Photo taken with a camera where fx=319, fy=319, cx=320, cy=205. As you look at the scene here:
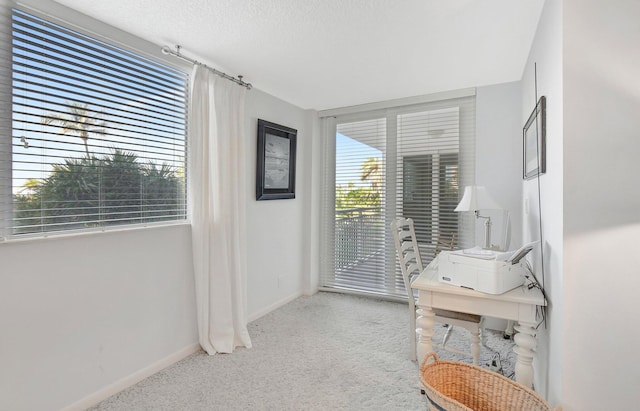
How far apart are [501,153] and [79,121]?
131 inches

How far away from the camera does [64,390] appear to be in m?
1.78

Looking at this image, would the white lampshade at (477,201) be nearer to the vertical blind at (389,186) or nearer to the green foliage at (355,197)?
the vertical blind at (389,186)

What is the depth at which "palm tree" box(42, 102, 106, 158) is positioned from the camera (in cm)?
179

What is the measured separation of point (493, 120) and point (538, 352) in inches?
81.5

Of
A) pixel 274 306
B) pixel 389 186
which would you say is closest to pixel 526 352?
pixel 389 186

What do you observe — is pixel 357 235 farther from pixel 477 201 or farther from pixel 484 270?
pixel 484 270

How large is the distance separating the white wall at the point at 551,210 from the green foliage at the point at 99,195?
2428 millimetres

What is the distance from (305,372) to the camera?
2.26 m

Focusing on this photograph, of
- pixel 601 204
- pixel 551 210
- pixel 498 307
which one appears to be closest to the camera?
pixel 601 204

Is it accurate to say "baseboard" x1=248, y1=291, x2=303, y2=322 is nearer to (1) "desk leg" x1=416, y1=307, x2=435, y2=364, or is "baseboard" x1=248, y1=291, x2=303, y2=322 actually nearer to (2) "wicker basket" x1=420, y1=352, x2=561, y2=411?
(1) "desk leg" x1=416, y1=307, x2=435, y2=364

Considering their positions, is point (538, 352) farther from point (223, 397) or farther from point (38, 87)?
point (38, 87)

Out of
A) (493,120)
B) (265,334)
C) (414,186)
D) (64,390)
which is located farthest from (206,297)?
(493,120)

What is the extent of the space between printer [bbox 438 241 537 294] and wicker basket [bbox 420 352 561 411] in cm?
41

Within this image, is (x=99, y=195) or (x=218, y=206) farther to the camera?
(x=218, y=206)
